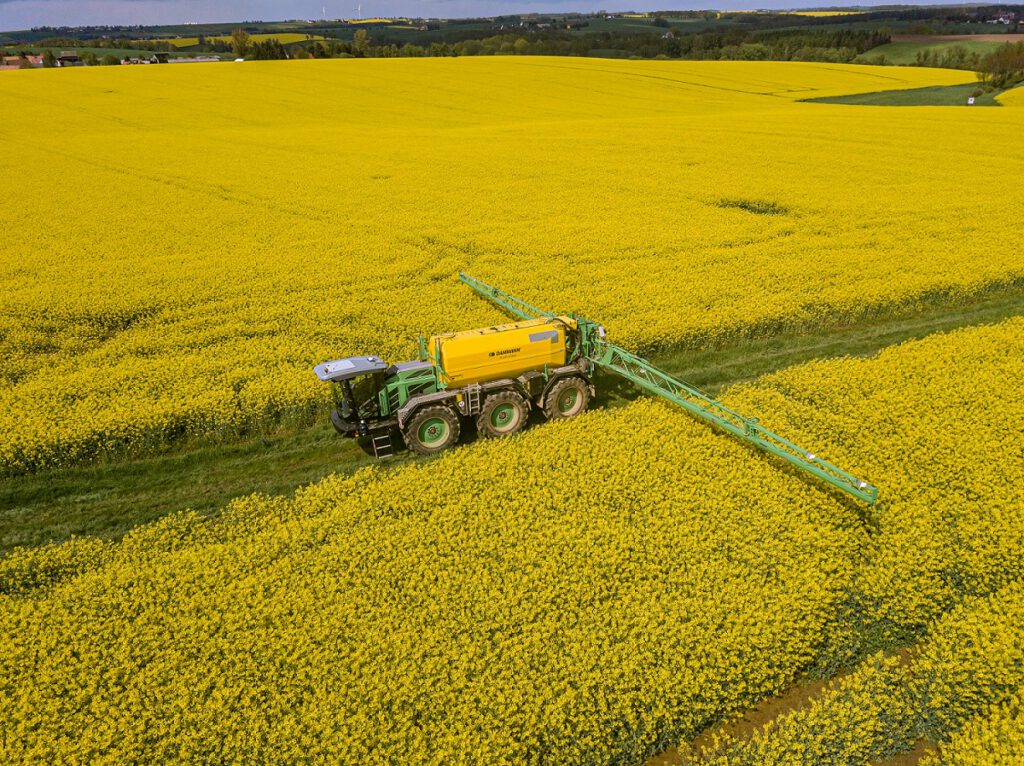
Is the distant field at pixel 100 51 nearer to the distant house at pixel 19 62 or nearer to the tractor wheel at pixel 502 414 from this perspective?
the distant house at pixel 19 62

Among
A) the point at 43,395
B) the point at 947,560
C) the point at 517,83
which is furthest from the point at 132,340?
the point at 517,83

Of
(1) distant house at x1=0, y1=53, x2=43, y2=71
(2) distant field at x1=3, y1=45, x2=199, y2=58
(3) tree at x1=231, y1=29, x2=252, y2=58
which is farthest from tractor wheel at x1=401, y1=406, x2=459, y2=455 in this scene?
(2) distant field at x1=3, y1=45, x2=199, y2=58

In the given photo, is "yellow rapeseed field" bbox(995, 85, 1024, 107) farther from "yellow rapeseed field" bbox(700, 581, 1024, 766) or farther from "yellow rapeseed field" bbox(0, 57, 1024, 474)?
"yellow rapeseed field" bbox(700, 581, 1024, 766)

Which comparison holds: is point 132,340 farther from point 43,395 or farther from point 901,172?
point 901,172

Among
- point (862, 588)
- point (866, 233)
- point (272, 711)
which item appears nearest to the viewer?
point (272, 711)

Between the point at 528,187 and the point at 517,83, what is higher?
the point at 517,83

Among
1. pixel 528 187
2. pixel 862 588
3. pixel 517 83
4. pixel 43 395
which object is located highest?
pixel 517 83

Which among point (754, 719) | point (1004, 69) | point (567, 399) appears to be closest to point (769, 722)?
point (754, 719)
